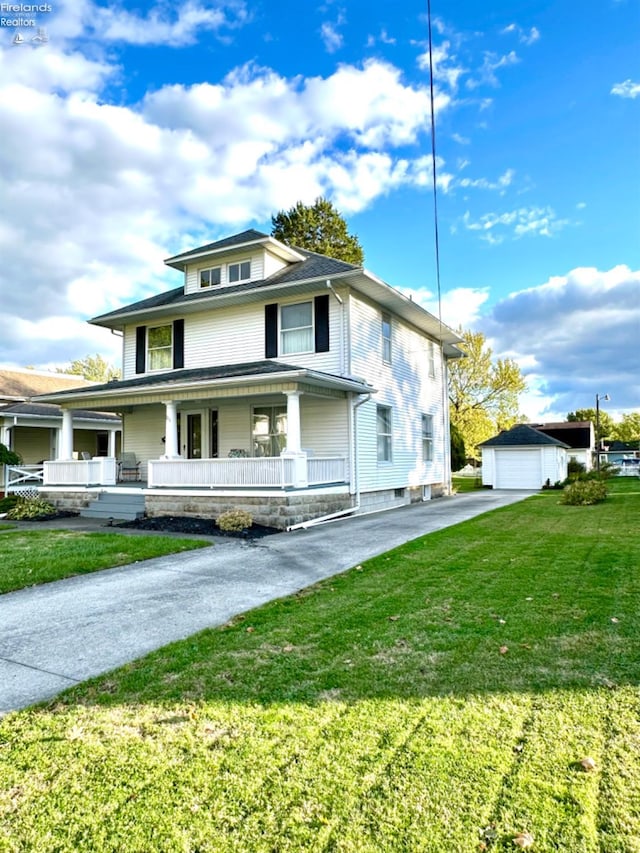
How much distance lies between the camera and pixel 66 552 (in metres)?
8.52

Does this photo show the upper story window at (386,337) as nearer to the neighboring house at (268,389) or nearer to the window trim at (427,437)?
the neighboring house at (268,389)

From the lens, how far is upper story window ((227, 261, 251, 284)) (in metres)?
16.0

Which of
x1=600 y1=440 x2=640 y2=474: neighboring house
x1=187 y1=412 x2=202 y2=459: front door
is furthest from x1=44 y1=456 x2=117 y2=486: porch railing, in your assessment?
x1=600 y1=440 x2=640 y2=474: neighboring house

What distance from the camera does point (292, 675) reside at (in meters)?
3.67

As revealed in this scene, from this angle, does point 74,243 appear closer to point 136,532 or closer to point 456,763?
point 136,532

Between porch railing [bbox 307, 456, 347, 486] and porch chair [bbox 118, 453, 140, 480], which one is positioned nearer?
porch railing [bbox 307, 456, 347, 486]

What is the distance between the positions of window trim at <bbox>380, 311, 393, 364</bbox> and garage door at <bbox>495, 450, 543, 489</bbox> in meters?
10.8

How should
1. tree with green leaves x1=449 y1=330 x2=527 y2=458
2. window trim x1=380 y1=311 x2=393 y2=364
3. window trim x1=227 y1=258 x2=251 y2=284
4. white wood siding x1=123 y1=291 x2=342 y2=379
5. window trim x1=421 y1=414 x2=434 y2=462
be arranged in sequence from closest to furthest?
1. white wood siding x1=123 y1=291 x2=342 y2=379
2. window trim x1=227 y1=258 x2=251 y2=284
3. window trim x1=380 y1=311 x2=393 y2=364
4. window trim x1=421 y1=414 x2=434 y2=462
5. tree with green leaves x1=449 y1=330 x2=527 y2=458

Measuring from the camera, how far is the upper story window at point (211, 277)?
1652 centimetres

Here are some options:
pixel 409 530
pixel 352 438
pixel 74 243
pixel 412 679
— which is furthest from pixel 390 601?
pixel 74 243

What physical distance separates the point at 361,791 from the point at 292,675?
1355 millimetres

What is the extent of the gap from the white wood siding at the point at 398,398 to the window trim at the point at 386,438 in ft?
0.40

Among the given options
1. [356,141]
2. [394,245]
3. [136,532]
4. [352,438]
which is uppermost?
[356,141]

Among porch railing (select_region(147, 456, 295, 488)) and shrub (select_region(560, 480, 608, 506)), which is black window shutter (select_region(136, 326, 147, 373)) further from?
shrub (select_region(560, 480, 608, 506))
